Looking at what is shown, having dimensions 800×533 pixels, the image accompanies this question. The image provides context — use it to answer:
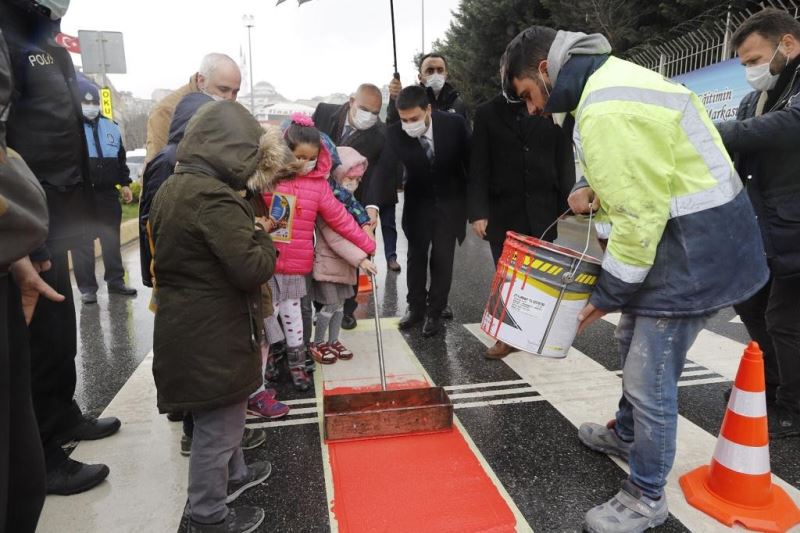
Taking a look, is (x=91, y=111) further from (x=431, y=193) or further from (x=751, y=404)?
(x=751, y=404)

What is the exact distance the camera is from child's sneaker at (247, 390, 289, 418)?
328cm

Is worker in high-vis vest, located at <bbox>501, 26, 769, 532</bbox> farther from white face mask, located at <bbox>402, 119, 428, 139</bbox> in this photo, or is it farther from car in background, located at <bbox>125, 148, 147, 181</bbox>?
car in background, located at <bbox>125, 148, 147, 181</bbox>

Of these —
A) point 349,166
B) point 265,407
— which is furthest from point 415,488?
point 349,166

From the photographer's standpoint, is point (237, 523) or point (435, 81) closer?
point (237, 523)

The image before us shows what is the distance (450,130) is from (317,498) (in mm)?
3089

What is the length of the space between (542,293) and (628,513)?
95cm

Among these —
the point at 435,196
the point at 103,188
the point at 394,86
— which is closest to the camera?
the point at 435,196

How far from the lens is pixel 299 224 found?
139 inches

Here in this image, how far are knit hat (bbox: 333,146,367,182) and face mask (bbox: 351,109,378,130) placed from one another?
2.45 feet

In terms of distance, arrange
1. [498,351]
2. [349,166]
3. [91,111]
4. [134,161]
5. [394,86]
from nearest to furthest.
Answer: [349,166], [498,351], [394,86], [91,111], [134,161]

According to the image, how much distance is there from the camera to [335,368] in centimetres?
409

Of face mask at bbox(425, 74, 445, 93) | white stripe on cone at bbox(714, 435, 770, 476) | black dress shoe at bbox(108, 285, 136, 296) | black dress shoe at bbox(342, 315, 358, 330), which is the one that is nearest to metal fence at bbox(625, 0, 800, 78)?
face mask at bbox(425, 74, 445, 93)

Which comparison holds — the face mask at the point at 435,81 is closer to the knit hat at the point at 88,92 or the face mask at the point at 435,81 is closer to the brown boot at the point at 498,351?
the brown boot at the point at 498,351

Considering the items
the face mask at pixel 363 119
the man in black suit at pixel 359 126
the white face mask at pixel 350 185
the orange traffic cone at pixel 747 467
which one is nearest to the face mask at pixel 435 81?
the man in black suit at pixel 359 126
